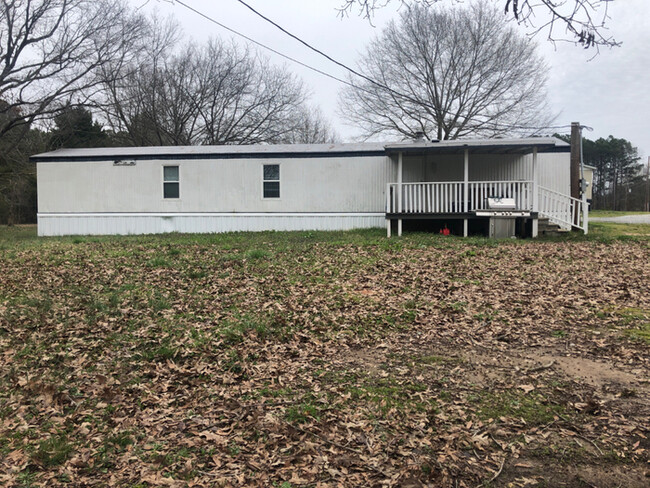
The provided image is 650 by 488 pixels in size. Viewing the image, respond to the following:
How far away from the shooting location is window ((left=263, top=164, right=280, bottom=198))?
1634 centimetres

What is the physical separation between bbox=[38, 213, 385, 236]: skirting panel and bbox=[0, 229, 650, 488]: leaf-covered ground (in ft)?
25.1

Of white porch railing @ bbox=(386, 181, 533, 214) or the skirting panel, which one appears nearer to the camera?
white porch railing @ bbox=(386, 181, 533, 214)

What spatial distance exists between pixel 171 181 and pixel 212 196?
1.55 m

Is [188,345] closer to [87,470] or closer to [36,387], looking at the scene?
[36,387]

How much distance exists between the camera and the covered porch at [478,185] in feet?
43.5

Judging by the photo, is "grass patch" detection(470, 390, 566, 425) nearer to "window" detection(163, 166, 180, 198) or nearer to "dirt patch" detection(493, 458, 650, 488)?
"dirt patch" detection(493, 458, 650, 488)

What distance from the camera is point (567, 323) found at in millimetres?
5508

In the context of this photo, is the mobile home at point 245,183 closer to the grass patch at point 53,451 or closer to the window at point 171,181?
the window at point 171,181

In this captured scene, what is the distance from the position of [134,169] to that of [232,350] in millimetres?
13469

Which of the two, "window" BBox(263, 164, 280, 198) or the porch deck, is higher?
"window" BBox(263, 164, 280, 198)

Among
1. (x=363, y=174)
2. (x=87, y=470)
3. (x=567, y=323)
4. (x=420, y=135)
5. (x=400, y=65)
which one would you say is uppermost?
(x=400, y=65)

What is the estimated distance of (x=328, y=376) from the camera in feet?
14.1

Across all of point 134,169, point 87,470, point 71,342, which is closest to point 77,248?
point 134,169

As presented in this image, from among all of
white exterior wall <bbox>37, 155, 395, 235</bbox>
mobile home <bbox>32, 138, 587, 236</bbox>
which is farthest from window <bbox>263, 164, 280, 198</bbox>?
white exterior wall <bbox>37, 155, 395, 235</bbox>
